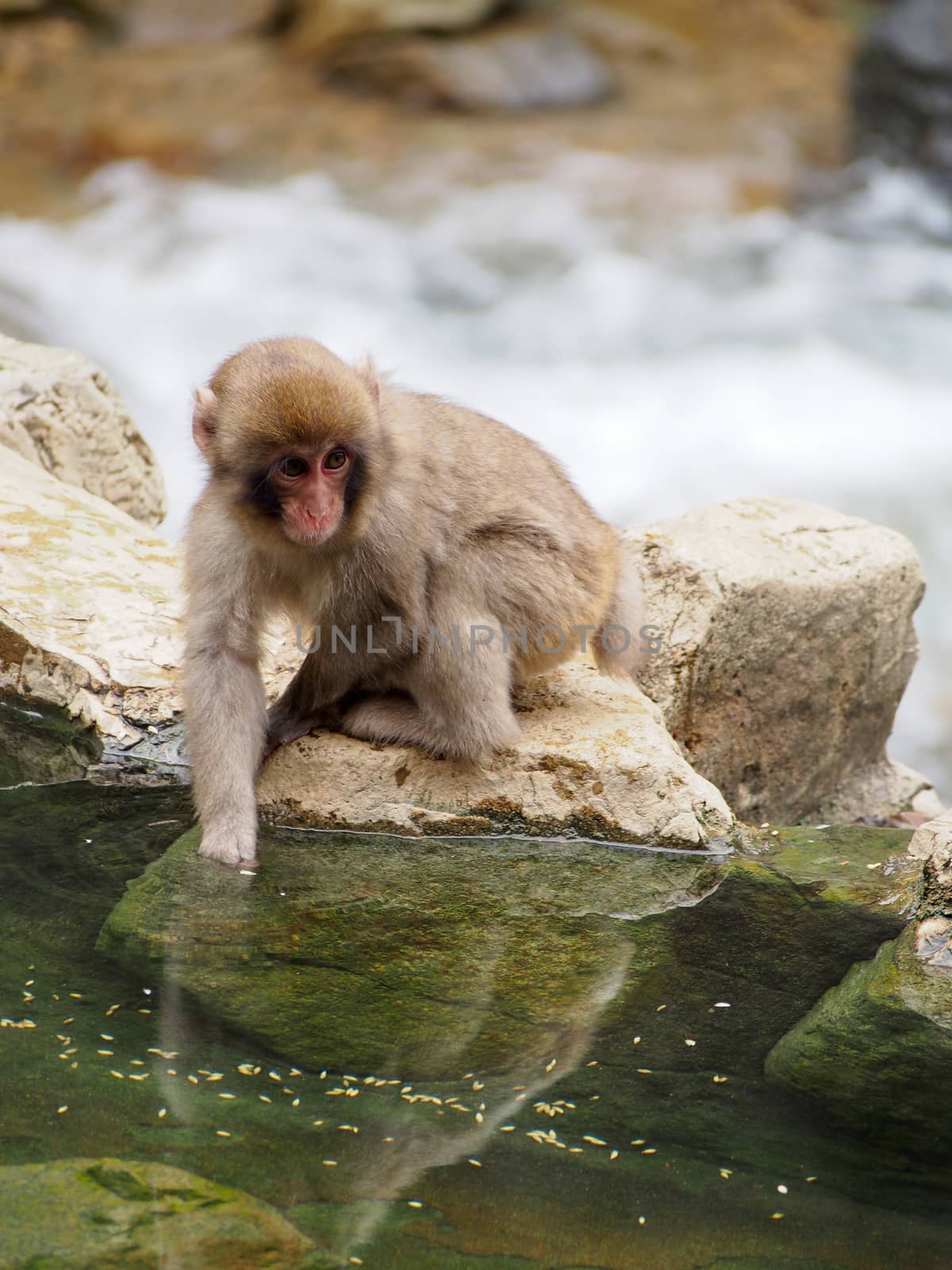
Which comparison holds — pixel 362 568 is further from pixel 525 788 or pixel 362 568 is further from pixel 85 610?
pixel 85 610

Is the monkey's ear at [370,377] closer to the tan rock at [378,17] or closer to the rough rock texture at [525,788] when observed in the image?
the rough rock texture at [525,788]

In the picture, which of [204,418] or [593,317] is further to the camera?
[593,317]

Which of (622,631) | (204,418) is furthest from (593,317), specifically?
(204,418)

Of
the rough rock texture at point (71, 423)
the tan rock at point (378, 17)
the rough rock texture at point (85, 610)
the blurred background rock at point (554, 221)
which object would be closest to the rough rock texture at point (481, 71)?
the blurred background rock at point (554, 221)

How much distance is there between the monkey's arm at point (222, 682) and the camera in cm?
455

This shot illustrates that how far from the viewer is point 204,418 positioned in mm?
4367

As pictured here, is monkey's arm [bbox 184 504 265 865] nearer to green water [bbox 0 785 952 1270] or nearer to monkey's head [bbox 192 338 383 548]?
green water [bbox 0 785 952 1270]

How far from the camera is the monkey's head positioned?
4.12 meters

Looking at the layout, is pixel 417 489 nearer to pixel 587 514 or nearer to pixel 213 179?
pixel 587 514

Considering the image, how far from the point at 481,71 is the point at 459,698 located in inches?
578

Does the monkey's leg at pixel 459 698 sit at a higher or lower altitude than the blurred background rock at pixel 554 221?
lower

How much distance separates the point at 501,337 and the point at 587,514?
9221 mm

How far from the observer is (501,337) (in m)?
14.2

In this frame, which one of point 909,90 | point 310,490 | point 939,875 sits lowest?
point 939,875
